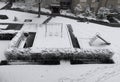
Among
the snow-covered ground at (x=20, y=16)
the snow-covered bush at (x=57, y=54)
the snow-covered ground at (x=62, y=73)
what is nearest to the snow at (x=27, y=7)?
the snow-covered ground at (x=20, y=16)

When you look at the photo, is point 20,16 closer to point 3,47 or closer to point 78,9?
point 78,9

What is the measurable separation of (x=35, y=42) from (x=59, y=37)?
2531mm

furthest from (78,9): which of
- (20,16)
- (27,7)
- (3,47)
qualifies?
(3,47)

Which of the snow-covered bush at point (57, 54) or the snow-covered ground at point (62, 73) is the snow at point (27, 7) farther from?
the snow-covered ground at point (62, 73)

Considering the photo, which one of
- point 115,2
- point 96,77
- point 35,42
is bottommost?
point 96,77

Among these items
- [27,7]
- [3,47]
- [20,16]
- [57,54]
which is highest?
[27,7]

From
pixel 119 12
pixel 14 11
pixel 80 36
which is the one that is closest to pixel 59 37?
pixel 80 36

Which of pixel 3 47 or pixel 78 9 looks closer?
pixel 3 47

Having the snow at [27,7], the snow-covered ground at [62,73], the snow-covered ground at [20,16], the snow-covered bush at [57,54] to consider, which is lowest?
the snow-covered ground at [62,73]

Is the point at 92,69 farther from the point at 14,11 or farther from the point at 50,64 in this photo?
the point at 14,11

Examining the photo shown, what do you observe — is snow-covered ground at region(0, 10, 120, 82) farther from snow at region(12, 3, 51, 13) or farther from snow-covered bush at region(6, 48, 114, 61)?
snow at region(12, 3, 51, 13)

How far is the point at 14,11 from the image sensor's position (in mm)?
24641

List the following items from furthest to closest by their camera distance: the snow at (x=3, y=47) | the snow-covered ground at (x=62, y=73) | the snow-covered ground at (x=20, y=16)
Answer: the snow-covered ground at (x=20, y=16)
the snow at (x=3, y=47)
the snow-covered ground at (x=62, y=73)

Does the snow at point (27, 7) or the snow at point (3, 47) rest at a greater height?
the snow at point (27, 7)
